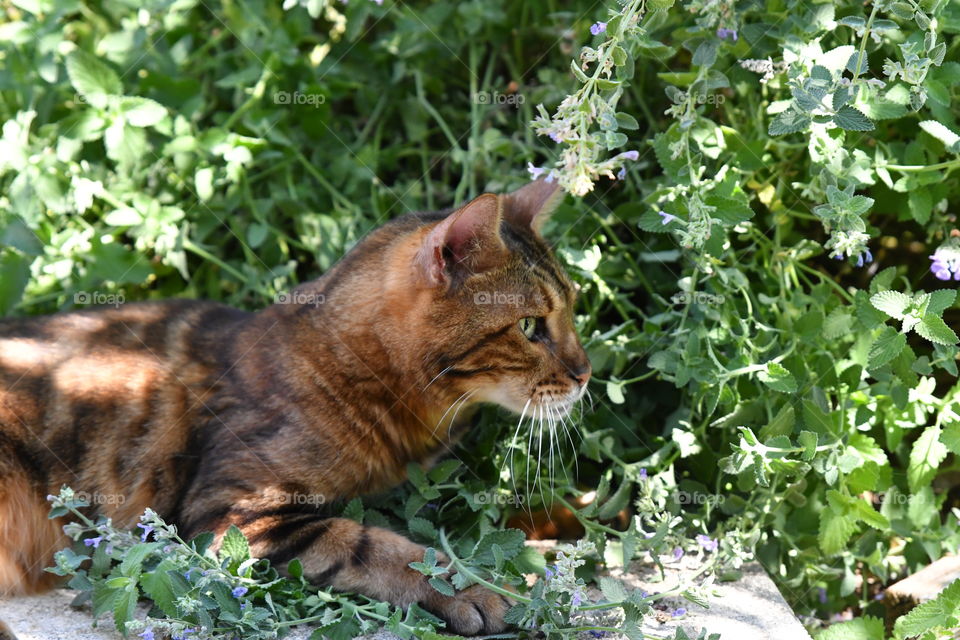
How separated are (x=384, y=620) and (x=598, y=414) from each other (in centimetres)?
111

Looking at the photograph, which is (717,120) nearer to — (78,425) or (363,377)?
(363,377)

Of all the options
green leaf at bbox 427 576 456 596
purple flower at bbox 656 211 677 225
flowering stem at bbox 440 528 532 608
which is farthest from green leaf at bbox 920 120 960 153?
green leaf at bbox 427 576 456 596

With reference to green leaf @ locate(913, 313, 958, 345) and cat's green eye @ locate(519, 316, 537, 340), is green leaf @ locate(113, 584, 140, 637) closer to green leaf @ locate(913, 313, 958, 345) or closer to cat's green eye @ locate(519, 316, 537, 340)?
cat's green eye @ locate(519, 316, 537, 340)

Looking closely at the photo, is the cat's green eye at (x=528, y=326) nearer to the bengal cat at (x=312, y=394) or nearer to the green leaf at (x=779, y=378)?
the bengal cat at (x=312, y=394)

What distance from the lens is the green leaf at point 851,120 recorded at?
7.95ft

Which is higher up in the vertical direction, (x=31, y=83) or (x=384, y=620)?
(x=31, y=83)

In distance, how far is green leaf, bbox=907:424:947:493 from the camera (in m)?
2.72

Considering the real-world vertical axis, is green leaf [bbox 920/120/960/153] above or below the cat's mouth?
above

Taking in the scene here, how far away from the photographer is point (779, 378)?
8.84 ft

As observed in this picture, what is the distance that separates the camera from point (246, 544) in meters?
2.54

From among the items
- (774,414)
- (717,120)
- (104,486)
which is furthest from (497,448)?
(717,120)

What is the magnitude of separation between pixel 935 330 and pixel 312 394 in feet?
5.34

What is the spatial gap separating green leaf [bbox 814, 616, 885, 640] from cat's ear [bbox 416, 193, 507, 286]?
1259mm

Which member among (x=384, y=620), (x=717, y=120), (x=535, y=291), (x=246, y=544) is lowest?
(x=384, y=620)
